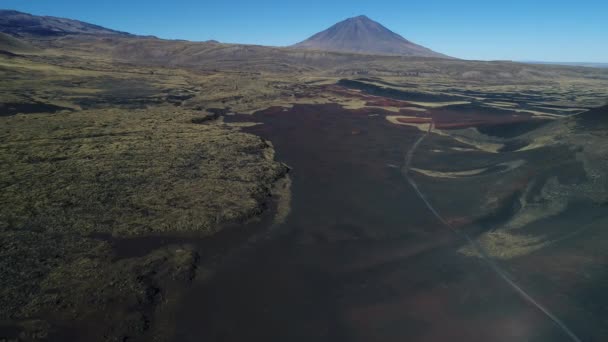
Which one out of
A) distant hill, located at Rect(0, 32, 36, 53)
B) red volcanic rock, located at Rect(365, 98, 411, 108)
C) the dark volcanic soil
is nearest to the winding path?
the dark volcanic soil

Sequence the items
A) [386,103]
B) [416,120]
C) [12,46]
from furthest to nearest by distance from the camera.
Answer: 1. [12,46]
2. [386,103]
3. [416,120]

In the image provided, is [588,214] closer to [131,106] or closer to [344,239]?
[344,239]

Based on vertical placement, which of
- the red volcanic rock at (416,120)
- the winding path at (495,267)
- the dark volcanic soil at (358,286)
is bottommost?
the dark volcanic soil at (358,286)

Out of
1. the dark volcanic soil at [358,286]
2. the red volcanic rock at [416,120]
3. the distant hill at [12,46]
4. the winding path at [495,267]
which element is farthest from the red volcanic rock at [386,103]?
the distant hill at [12,46]

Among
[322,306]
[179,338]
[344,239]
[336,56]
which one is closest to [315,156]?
[344,239]

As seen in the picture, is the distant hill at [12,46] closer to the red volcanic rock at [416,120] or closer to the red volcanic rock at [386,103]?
the red volcanic rock at [386,103]

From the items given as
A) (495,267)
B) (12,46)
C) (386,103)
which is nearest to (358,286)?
(495,267)

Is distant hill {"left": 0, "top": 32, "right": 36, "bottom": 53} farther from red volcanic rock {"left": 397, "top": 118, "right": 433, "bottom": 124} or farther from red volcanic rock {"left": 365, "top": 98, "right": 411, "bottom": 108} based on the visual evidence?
red volcanic rock {"left": 397, "top": 118, "right": 433, "bottom": 124}

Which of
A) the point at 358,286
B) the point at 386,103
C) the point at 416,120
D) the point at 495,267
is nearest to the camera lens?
the point at 358,286

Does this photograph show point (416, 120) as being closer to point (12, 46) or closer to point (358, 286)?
point (358, 286)
